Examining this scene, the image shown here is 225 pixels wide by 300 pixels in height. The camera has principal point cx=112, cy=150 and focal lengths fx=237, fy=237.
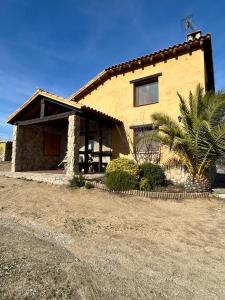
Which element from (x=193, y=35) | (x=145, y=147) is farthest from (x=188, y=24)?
(x=145, y=147)

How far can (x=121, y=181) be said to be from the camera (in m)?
9.87

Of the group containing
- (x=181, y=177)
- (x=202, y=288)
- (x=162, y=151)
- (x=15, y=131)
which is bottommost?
(x=202, y=288)

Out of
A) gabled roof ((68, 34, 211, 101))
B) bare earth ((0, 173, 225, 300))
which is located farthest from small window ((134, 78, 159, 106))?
bare earth ((0, 173, 225, 300))

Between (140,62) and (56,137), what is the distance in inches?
310

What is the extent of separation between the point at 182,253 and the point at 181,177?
7.32m

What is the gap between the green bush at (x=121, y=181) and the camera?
980 cm

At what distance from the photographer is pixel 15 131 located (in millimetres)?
14414

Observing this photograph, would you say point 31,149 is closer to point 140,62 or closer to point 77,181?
point 77,181

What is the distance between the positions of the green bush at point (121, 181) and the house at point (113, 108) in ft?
6.78

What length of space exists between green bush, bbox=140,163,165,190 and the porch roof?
3625mm

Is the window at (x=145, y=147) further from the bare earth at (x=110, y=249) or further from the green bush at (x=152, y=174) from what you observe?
the bare earth at (x=110, y=249)

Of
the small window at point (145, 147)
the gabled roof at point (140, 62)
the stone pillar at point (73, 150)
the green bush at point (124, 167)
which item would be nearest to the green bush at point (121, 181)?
the green bush at point (124, 167)

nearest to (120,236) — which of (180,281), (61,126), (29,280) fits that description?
(180,281)

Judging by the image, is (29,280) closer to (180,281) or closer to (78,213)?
(180,281)
